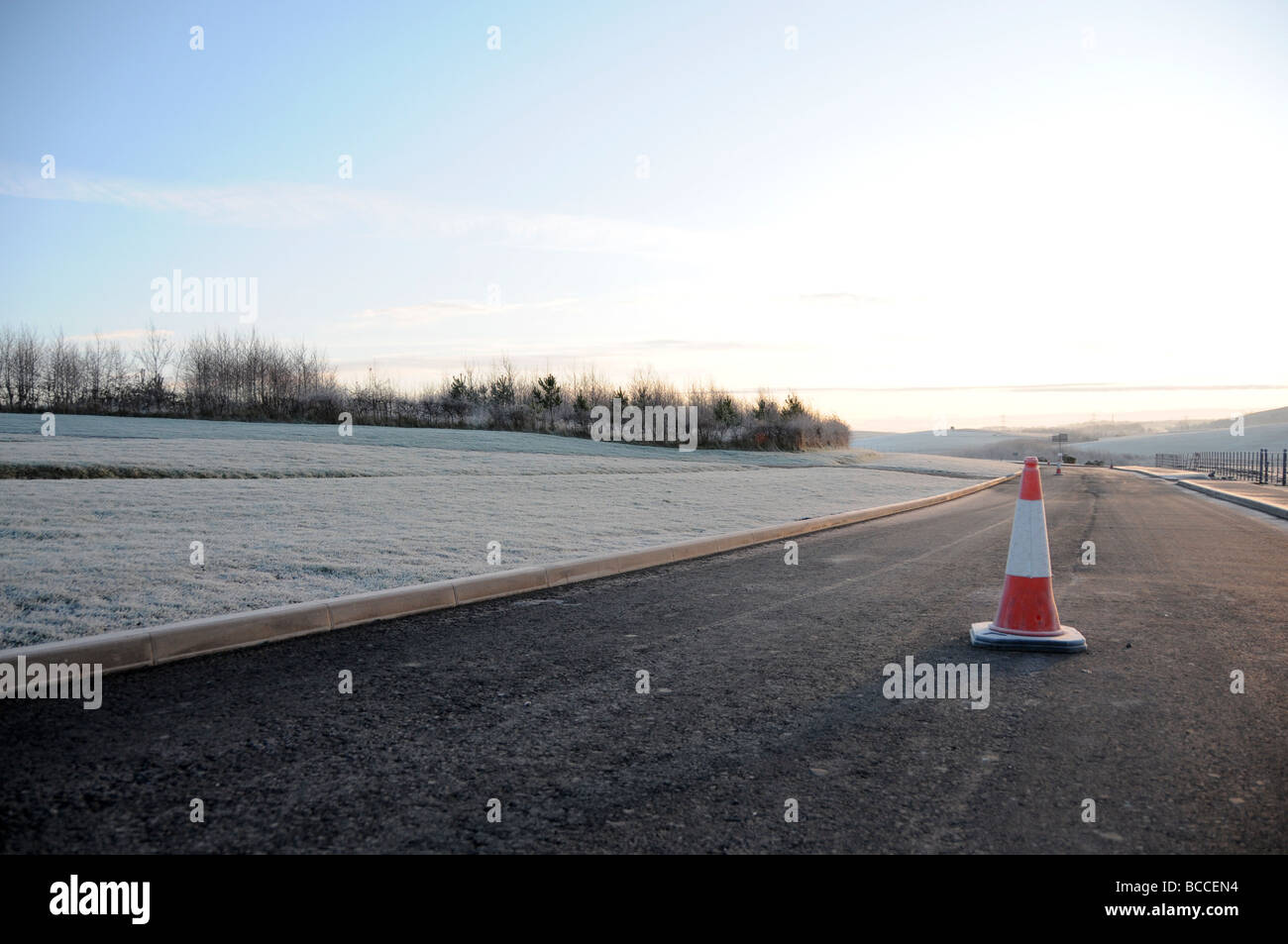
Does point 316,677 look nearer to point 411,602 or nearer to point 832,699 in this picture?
point 411,602

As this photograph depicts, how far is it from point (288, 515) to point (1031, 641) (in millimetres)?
9602

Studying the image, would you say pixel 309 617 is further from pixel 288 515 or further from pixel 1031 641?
pixel 288 515

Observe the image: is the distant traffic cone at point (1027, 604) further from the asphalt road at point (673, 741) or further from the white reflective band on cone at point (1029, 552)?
the asphalt road at point (673, 741)

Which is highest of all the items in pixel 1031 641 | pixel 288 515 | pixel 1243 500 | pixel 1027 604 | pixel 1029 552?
pixel 1029 552

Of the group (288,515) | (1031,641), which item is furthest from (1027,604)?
(288,515)

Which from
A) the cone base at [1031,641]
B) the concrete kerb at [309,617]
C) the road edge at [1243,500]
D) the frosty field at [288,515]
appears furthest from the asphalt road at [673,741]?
the road edge at [1243,500]

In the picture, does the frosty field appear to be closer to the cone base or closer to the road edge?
the cone base

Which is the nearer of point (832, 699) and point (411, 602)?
point (832, 699)

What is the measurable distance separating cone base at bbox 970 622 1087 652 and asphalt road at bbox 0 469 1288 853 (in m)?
0.11

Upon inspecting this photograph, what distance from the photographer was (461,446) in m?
32.6

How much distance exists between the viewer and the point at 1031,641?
5895 mm

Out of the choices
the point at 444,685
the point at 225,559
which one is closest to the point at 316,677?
the point at 444,685

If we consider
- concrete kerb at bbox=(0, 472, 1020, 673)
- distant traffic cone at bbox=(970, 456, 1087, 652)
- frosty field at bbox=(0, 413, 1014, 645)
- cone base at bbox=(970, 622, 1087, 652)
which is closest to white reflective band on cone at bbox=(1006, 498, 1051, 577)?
distant traffic cone at bbox=(970, 456, 1087, 652)
